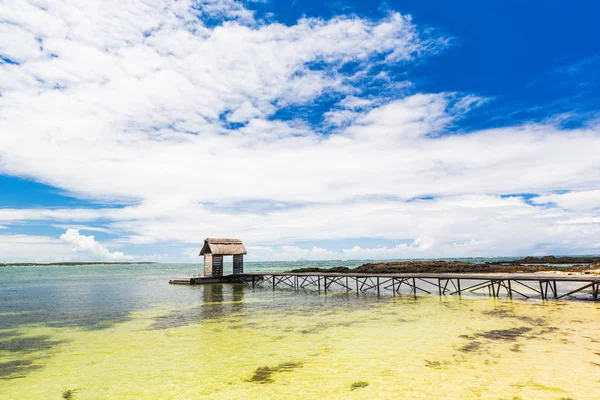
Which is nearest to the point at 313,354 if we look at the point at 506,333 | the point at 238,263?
the point at 506,333

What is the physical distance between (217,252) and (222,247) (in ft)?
3.99

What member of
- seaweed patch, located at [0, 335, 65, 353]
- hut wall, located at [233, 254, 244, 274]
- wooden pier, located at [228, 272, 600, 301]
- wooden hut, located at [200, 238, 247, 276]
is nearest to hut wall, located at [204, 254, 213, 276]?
wooden hut, located at [200, 238, 247, 276]

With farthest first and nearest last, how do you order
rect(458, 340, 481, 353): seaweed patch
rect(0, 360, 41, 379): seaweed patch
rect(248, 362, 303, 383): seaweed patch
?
rect(458, 340, 481, 353): seaweed patch → rect(0, 360, 41, 379): seaweed patch → rect(248, 362, 303, 383): seaweed patch

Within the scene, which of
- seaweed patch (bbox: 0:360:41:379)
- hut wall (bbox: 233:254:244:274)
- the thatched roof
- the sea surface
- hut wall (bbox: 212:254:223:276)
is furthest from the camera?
hut wall (bbox: 233:254:244:274)

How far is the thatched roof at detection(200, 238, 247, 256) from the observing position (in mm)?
45562

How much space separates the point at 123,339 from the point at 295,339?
27.9ft

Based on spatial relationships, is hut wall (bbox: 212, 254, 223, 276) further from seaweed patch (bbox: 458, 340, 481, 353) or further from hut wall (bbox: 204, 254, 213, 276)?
seaweed patch (bbox: 458, 340, 481, 353)

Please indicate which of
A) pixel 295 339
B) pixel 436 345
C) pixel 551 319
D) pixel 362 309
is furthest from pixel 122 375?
pixel 551 319

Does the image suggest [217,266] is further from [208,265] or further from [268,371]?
[268,371]

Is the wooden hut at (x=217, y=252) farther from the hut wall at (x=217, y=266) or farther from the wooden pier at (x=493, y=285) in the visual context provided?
the wooden pier at (x=493, y=285)

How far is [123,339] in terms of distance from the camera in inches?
652

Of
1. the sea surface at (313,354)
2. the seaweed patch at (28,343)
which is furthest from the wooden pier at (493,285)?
the seaweed patch at (28,343)

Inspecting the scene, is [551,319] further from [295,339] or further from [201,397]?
[201,397]

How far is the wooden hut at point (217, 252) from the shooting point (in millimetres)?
45781
